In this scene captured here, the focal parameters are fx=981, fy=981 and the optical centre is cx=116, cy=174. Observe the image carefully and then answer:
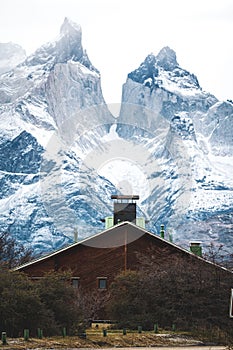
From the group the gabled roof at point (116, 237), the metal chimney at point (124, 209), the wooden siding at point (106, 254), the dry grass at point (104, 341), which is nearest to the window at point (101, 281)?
the wooden siding at point (106, 254)

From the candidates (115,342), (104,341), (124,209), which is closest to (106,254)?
(124,209)

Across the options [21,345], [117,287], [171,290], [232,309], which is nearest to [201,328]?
[171,290]

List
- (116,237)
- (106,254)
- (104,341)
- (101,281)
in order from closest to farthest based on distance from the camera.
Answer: (104,341), (101,281), (116,237), (106,254)

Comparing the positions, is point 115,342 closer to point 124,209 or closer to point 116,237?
point 116,237

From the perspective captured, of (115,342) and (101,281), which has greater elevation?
(101,281)

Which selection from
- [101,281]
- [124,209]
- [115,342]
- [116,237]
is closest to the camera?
[115,342]

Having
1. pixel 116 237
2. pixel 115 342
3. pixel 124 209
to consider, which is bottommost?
pixel 115 342

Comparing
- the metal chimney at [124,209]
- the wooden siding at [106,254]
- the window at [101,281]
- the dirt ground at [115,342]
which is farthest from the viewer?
the metal chimney at [124,209]

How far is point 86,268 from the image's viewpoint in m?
70.2

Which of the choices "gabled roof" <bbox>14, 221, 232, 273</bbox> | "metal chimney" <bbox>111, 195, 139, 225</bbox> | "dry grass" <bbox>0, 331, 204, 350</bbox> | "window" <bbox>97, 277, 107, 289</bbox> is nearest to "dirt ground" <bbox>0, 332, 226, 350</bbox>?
"dry grass" <bbox>0, 331, 204, 350</bbox>

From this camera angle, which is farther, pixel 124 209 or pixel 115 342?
pixel 124 209

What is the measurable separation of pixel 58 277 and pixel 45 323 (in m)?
4.63

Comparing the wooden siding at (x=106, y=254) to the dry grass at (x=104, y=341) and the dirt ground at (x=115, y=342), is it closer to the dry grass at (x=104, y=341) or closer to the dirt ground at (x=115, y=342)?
the dry grass at (x=104, y=341)

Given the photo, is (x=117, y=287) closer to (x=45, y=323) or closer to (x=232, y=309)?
(x=45, y=323)
